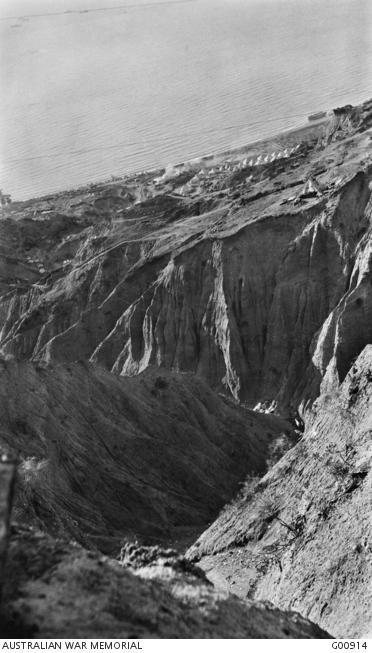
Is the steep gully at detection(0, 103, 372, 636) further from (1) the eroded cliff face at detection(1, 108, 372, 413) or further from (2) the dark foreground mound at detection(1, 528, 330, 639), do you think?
(2) the dark foreground mound at detection(1, 528, 330, 639)

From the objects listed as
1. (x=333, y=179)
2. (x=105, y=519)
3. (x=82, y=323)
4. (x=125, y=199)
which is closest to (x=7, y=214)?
(x=125, y=199)

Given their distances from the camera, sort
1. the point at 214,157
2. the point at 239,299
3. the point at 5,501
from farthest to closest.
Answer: the point at 214,157
the point at 239,299
the point at 5,501

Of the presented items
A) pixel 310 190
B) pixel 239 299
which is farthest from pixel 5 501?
pixel 310 190

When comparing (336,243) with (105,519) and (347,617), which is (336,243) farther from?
(347,617)

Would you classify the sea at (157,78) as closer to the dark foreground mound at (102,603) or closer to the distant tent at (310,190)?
the distant tent at (310,190)

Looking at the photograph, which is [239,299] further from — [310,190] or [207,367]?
[310,190]

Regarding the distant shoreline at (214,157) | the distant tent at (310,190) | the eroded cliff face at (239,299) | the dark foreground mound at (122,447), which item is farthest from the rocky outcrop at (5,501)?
the distant shoreline at (214,157)
